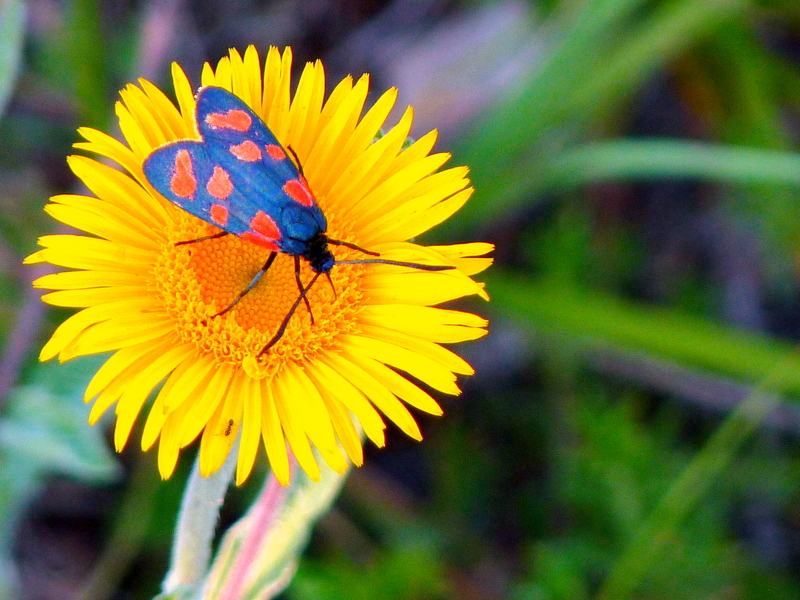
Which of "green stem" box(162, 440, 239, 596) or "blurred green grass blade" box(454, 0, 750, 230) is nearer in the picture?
"green stem" box(162, 440, 239, 596)

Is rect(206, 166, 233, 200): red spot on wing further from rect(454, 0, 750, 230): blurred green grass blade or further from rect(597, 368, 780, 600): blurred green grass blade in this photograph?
rect(597, 368, 780, 600): blurred green grass blade

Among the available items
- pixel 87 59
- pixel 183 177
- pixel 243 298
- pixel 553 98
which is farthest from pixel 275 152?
pixel 553 98

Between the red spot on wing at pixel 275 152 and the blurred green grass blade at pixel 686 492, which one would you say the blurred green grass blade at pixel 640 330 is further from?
the red spot on wing at pixel 275 152

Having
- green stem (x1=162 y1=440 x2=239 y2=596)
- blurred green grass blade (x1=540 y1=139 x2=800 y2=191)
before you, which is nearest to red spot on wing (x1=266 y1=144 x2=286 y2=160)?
green stem (x1=162 y1=440 x2=239 y2=596)

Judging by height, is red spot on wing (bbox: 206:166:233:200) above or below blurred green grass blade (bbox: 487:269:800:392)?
below

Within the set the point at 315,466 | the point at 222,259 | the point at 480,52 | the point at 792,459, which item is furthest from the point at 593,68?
the point at 315,466

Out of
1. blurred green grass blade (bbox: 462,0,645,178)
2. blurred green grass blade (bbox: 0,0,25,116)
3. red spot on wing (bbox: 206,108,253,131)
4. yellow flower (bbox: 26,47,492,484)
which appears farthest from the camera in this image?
blurred green grass blade (bbox: 462,0,645,178)

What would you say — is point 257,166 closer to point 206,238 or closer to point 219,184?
point 219,184

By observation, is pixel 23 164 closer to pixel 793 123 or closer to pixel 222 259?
pixel 222 259
